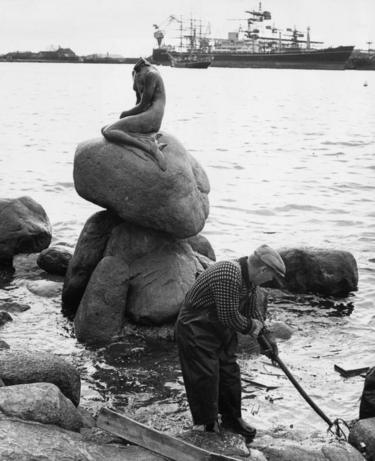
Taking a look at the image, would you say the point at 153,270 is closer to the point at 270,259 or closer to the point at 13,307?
the point at 13,307

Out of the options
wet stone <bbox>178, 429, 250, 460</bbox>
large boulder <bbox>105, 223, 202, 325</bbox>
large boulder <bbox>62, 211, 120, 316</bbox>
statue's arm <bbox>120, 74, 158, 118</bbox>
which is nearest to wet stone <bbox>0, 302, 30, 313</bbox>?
large boulder <bbox>62, 211, 120, 316</bbox>

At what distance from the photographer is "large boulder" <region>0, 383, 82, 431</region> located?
7.36 m

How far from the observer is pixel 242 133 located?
4562 centimetres

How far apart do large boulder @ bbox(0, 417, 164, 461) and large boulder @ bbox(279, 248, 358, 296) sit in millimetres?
6863

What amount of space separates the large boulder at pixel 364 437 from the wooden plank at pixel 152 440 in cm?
171

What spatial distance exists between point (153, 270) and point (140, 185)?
4.14 ft

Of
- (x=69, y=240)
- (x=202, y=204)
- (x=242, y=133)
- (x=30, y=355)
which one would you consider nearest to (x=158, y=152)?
(x=202, y=204)

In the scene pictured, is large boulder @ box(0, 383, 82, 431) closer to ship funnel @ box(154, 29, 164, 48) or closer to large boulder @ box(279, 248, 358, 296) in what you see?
large boulder @ box(279, 248, 358, 296)

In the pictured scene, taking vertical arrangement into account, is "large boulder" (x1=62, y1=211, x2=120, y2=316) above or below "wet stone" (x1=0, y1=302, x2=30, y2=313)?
above

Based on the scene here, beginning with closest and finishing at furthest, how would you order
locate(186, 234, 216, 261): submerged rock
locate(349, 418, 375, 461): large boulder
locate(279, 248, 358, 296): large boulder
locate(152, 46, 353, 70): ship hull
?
locate(349, 418, 375, 461): large boulder < locate(279, 248, 358, 296): large boulder < locate(186, 234, 216, 261): submerged rock < locate(152, 46, 353, 70): ship hull

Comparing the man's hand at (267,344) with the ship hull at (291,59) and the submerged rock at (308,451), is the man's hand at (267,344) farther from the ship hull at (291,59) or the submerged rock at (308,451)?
the ship hull at (291,59)

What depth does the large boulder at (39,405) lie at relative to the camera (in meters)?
7.36

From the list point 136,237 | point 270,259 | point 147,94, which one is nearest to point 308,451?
point 270,259

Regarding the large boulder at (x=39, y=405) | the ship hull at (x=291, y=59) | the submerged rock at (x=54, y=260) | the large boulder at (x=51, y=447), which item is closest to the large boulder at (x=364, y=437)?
the large boulder at (x=51, y=447)
